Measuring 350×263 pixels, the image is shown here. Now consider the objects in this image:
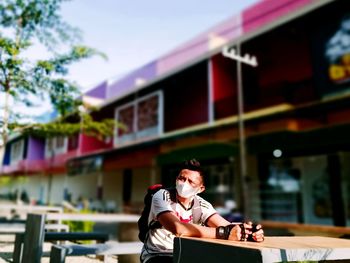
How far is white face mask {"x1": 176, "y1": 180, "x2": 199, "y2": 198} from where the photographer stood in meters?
2.38

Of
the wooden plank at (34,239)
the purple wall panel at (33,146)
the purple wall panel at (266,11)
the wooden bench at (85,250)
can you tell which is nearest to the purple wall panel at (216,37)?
the purple wall panel at (266,11)

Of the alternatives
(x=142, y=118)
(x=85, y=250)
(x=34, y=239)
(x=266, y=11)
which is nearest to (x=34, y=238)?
(x=34, y=239)

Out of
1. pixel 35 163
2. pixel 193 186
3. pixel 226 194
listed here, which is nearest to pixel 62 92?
pixel 193 186

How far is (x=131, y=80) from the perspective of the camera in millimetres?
21969

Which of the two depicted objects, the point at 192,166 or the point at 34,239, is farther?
the point at 34,239

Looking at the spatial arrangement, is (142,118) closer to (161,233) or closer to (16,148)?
(16,148)

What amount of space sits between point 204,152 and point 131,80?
9.87 m

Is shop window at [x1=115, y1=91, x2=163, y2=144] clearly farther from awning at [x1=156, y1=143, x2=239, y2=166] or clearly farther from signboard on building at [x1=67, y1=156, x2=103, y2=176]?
awning at [x1=156, y1=143, x2=239, y2=166]

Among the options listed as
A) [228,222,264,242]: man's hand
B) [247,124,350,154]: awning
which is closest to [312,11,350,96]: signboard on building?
[247,124,350,154]: awning

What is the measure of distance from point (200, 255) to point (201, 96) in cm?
1573

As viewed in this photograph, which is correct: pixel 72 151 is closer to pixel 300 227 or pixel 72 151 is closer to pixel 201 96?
pixel 201 96

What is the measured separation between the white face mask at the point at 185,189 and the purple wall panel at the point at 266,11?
1181cm

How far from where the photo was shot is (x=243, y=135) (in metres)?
12.0

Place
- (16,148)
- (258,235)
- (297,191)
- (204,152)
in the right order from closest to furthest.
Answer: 1. (258,235)
2. (16,148)
3. (204,152)
4. (297,191)
